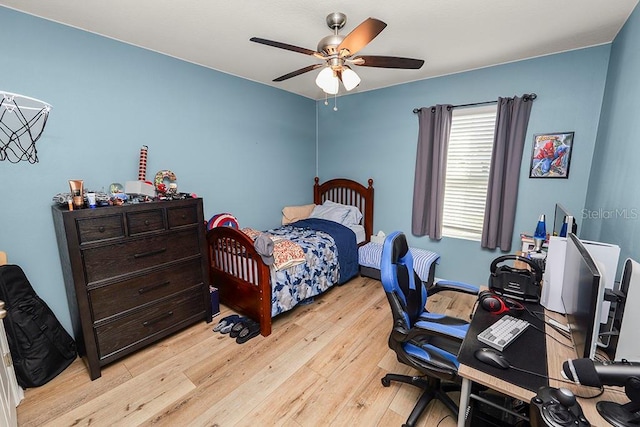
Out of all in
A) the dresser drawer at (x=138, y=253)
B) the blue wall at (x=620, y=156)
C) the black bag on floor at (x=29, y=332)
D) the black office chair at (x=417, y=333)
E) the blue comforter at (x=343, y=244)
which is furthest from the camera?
the blue comforter at (x=343, y=244)

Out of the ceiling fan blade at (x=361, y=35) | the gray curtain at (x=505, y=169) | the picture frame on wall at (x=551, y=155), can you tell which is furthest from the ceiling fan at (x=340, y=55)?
the picture frame on wall at (x=551, y=155)

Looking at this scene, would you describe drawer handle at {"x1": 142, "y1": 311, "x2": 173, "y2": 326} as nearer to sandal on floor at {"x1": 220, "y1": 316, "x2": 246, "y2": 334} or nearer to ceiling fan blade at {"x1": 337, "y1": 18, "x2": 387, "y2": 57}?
sandal on floor at {"x1": 220, "y1": 316, "x2": 246, "y2": 334}

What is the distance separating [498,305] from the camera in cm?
144

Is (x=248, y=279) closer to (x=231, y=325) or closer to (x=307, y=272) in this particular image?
(x=231, y=325)

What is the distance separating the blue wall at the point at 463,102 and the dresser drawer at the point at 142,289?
2511 millimetres

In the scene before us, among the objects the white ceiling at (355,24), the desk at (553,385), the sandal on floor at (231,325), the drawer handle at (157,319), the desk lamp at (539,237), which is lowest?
the sandal on floor at (231,325)

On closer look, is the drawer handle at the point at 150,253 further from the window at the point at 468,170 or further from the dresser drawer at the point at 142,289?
the window at the point at 468,170

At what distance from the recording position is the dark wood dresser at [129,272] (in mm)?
1823

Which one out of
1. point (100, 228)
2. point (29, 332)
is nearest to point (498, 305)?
point (100, 228)

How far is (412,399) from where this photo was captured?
175cm

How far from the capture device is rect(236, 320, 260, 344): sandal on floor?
233cm

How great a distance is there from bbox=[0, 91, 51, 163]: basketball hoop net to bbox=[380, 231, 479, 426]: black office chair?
2472mm

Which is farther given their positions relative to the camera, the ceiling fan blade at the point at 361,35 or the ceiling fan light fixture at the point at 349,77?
the ceiling fan light fixture at the point at 349,77

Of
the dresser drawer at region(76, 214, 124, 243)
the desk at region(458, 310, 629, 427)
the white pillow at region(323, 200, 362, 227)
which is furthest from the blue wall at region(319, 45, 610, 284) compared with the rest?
the dresser drawer at region(76, 214, 124, 243)
